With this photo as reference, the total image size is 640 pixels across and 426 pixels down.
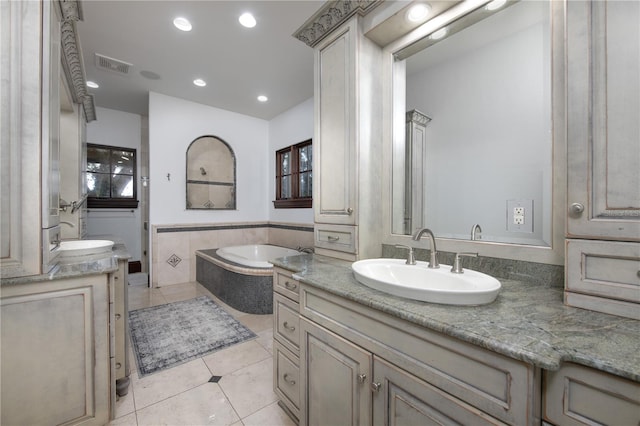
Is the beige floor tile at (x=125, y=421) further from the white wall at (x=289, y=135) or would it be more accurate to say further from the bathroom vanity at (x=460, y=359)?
the white wall at (x=289, y=135)

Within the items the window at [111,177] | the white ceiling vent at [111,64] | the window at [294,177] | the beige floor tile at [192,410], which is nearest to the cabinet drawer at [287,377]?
the beige floor tile at [192,410]

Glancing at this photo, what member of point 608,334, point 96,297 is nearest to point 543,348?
point 608,334

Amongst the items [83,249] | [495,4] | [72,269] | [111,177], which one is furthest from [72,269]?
[111,177]

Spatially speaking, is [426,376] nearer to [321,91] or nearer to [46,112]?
[321,91]

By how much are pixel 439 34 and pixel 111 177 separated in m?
5.08

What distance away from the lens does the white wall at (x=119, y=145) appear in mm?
4219

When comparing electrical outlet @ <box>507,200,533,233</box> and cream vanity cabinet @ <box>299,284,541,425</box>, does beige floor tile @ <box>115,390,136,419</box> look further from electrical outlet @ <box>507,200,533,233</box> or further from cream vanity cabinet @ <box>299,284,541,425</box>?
electrical outlet @ <box>507,200,533,233</box>

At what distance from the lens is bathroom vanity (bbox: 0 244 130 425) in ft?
3.87

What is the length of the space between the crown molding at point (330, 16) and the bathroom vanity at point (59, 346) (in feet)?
6.44

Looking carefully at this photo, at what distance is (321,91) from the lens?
6.29ft

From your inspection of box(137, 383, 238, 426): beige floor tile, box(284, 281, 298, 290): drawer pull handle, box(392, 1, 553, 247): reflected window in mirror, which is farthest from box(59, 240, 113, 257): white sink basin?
box(392, 1, 553, 247): reflected window in mirror

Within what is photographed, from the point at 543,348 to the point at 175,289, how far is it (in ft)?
13.3

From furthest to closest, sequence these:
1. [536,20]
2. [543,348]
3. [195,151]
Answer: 1. [195,151]
2. [536,20]
3. [543,348]

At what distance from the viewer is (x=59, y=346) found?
4.16 feet
